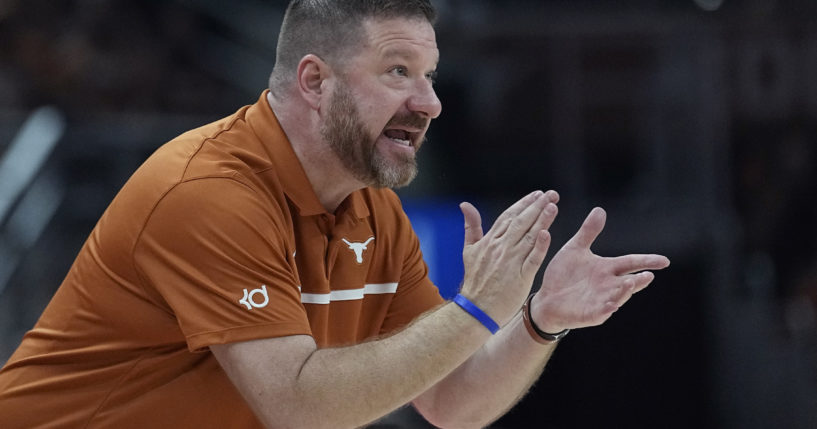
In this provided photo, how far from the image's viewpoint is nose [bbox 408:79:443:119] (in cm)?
282

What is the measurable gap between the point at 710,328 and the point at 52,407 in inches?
153

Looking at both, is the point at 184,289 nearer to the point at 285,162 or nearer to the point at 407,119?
the point at 285,162

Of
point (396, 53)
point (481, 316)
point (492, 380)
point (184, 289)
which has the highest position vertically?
point (396, 53)

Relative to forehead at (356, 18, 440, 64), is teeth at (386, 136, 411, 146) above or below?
below

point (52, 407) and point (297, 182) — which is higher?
point (297, 182)

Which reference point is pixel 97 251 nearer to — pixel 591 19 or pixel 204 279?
pixel 204 279

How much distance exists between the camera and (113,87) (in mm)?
6473

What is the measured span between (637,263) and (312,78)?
99cm

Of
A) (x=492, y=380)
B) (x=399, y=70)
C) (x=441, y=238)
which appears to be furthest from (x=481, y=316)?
(x=441, y=238)

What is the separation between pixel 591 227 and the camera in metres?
2.84

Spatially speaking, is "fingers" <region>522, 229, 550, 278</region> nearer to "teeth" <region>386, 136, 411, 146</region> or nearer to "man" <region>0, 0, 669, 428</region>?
"man" <region>0, 0, 669, 428</region>

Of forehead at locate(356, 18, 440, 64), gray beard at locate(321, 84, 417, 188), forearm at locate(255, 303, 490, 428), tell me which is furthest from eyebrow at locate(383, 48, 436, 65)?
forearm at locate(255, 303, 490, 428)

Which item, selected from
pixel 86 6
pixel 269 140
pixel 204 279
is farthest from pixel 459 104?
pixel 204 279

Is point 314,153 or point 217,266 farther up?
point 314,153
